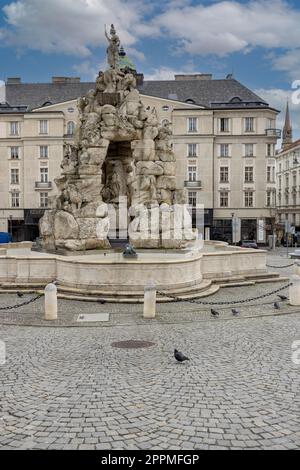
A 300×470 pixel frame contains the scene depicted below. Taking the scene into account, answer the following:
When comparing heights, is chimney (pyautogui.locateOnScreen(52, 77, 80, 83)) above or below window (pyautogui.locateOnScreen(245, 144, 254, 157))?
above

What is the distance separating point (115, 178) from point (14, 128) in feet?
116

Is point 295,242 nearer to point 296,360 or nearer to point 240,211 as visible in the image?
point 240,211

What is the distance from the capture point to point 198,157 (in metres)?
52.6

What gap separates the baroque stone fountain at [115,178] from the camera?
18.0 m

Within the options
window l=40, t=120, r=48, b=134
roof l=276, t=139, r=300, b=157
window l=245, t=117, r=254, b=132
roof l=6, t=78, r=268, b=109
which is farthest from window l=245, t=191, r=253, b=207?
window l=40, t=120, r=48, b=134

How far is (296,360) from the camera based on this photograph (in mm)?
8211

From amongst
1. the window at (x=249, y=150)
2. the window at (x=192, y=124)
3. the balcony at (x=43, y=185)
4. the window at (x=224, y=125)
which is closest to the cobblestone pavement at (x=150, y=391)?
the balcony at (x=43, y=185)

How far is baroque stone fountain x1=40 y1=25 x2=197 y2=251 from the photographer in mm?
18047

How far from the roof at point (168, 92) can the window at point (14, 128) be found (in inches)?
112

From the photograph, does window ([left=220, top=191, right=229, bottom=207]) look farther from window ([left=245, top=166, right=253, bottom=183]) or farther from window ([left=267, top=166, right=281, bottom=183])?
window ([left=267, top=166, right=281, bottom=183])

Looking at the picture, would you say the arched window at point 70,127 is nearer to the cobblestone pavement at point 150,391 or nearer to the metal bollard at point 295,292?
the metal bollard at point 295,292

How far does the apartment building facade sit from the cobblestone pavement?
141ft

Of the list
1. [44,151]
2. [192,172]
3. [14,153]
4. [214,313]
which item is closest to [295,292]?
[214,313]
